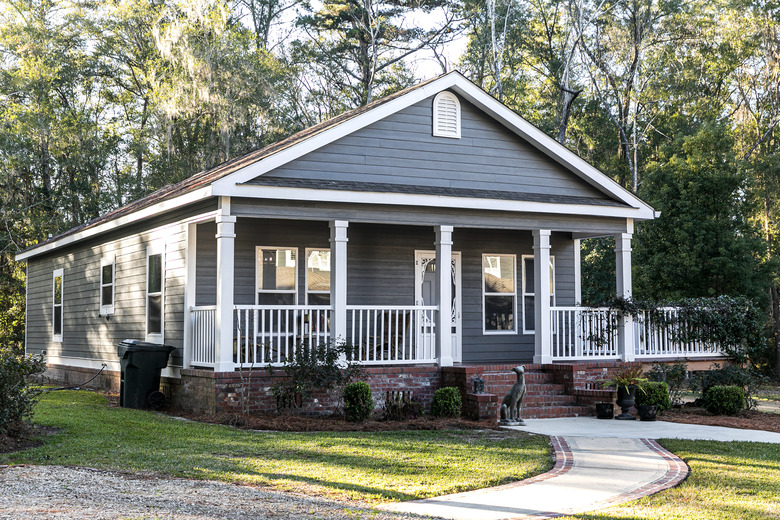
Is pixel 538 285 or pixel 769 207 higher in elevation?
pixel 769 207

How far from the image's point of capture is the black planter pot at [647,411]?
13156 mm

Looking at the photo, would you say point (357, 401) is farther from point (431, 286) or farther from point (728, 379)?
point (728, 379)

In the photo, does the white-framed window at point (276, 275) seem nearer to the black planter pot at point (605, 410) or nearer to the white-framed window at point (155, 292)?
the white-framed window at point (155, 292)

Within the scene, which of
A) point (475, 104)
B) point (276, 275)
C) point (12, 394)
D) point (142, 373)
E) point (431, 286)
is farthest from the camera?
point (431, 286)

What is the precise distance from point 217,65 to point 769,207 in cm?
2104

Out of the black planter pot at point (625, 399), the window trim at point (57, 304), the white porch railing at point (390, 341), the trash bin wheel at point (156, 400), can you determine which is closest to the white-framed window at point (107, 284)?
the window trim at point (57, 304)

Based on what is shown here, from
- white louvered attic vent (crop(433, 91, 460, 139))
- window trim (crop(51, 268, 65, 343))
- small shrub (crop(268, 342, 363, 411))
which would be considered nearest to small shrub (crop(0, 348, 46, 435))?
small shrub (crop(268, 342, 363, 411))

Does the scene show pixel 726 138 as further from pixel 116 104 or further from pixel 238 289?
pixel 116 104

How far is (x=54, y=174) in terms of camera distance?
112 feet

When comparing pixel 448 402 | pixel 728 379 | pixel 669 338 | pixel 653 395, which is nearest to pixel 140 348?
pixel 448 402

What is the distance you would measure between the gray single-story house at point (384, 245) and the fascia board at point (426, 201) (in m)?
0.03

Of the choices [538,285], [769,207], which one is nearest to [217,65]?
[538,285]

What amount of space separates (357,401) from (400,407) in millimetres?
868

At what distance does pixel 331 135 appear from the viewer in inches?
538
